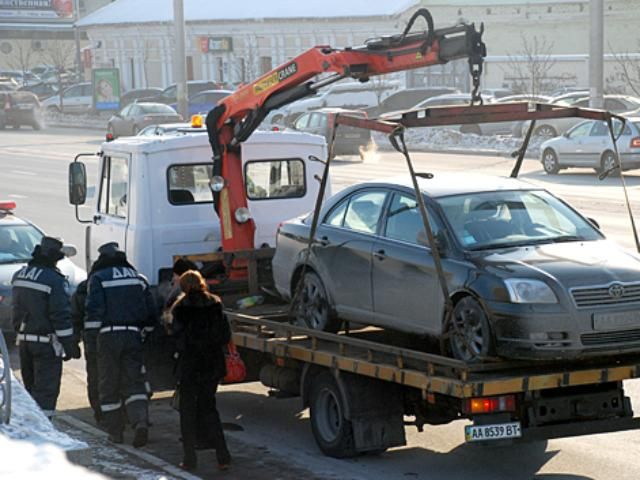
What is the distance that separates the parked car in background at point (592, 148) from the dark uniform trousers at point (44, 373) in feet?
71.5

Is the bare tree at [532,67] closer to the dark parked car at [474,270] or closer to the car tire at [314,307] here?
the car tire at [314,307]

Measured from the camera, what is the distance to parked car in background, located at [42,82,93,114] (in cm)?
6494

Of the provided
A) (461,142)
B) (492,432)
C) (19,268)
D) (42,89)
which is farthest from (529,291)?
(42,89)

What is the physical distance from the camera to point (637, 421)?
9492 mm

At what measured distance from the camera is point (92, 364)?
11.5 m

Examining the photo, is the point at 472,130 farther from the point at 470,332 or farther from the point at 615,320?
the point at 615,320

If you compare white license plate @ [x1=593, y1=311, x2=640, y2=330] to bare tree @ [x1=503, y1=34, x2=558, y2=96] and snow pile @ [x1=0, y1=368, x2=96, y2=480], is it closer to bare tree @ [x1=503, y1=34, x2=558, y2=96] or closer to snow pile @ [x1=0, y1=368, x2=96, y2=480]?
snow pile @ [x1=0, y1=368, x2=96, y2=480]

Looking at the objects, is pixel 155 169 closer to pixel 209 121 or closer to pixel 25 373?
pixel 209 121

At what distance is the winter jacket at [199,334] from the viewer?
10016 millimetres

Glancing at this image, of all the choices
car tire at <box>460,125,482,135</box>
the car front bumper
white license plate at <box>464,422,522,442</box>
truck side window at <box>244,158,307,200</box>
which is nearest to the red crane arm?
truck side window at <box>244,158,307,200</box>

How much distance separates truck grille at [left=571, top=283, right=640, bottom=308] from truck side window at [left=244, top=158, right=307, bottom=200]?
5.01 m

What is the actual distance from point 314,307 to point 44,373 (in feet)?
7.64

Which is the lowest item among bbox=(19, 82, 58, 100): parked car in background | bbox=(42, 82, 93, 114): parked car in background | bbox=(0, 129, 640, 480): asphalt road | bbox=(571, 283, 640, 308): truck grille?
bbox=(0, 129, 640, 480): asphalt road

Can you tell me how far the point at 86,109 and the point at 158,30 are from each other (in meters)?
12.0
